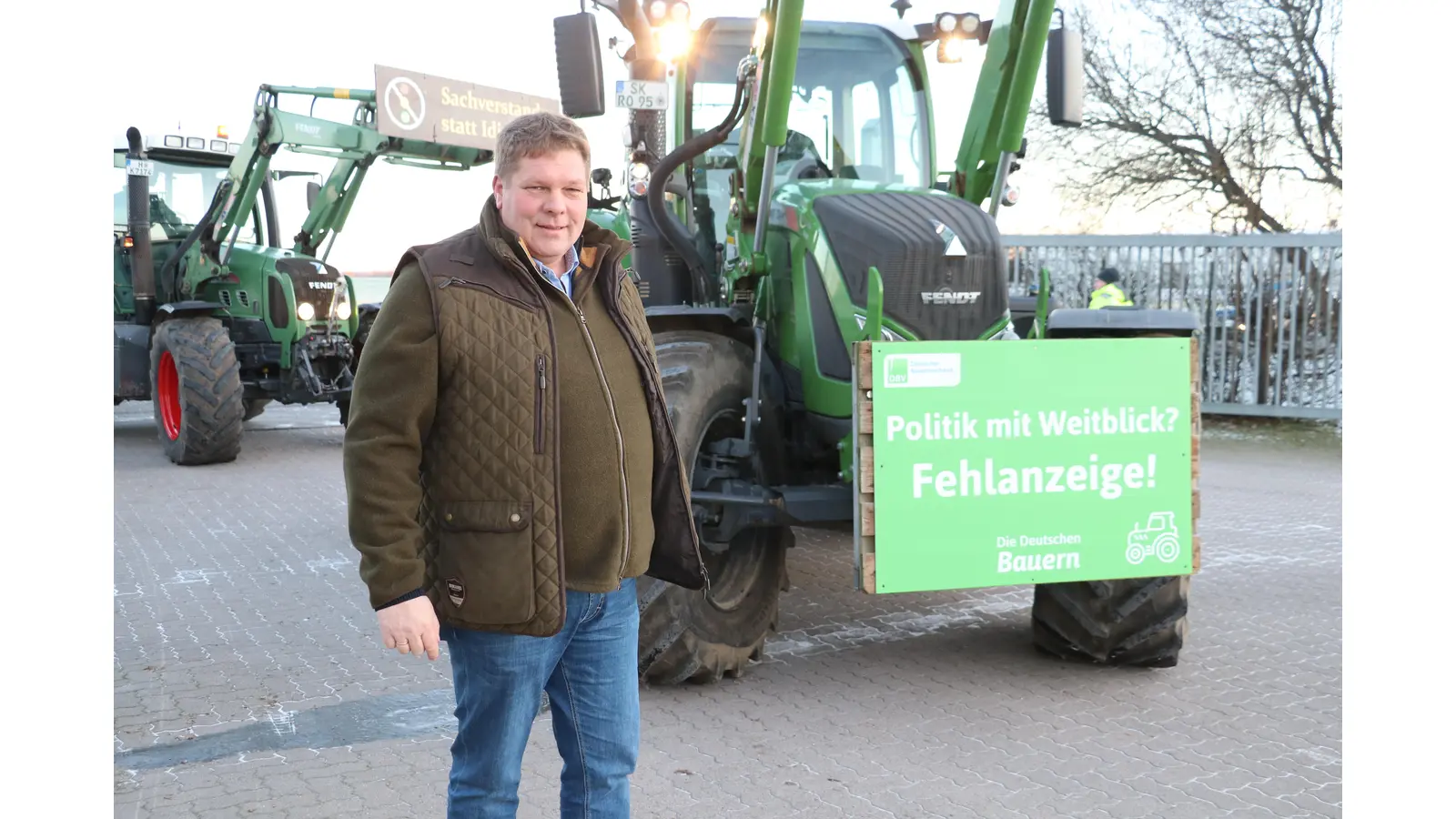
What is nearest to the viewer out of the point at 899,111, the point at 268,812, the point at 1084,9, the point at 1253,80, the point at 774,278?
the point at 268,812

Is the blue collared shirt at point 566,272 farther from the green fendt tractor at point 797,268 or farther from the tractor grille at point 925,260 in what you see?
the tractor grille at point 925,260

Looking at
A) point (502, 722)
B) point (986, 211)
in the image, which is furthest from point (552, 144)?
point (986, 211)

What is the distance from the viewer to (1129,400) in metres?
4.34

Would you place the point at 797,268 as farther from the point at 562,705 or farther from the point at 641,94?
the point at 562,705

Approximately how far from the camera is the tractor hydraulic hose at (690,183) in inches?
193

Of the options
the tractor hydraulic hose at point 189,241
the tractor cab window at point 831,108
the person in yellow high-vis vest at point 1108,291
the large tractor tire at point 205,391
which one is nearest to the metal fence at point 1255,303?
the person in yellow high-vis vest at point 1108,291

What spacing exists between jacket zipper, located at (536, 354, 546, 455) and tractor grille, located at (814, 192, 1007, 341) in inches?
98.7

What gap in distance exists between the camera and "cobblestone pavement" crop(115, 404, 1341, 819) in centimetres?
374

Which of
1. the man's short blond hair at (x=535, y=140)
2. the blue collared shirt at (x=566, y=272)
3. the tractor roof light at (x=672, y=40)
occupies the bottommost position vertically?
the blue collared shirt at (x=566, y=272)

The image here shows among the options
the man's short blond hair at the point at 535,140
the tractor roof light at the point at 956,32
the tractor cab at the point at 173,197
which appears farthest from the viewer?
the tractor cab at the point at 173,197

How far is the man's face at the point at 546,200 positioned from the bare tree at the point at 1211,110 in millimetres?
13578

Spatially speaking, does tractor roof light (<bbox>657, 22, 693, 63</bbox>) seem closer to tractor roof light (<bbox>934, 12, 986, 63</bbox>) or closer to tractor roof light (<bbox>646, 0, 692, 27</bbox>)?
tractor roof light (<bbox>646, 0, 692, 27</bbox>)

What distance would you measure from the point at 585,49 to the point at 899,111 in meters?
1.61

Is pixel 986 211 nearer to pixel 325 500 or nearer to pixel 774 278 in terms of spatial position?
pixel 774 278
